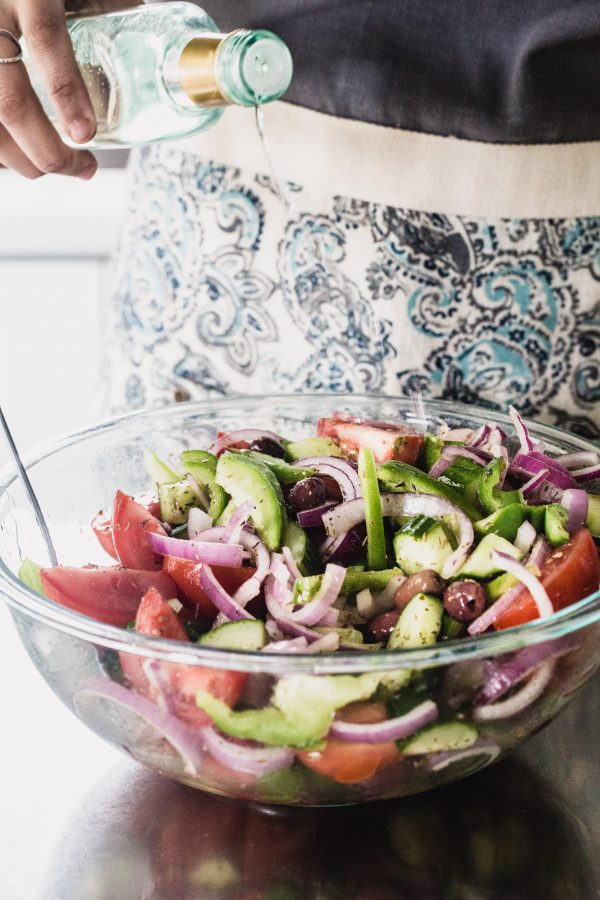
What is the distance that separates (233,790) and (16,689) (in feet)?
1.36

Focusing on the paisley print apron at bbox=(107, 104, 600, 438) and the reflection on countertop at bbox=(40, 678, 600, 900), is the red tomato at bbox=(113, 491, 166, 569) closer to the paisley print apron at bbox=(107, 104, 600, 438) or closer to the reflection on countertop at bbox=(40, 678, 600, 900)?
the reflection on countertop at bbox=(40, 678, 600, 900)

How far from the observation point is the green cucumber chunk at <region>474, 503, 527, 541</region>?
109 centimetres

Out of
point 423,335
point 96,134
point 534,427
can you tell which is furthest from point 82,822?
point 423,335

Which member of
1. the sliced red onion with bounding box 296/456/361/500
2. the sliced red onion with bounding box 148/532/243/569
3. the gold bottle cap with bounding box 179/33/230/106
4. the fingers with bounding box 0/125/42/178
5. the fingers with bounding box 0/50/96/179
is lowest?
the sliced red onion with bounding box 148/532/243/569

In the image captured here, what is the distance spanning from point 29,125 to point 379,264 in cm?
62

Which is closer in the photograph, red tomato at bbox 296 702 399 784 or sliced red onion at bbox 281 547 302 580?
red tomato at bbox 296 702 399 784

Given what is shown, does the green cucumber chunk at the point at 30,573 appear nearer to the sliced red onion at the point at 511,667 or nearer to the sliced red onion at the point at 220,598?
the sliced red onion at the point at 220,598

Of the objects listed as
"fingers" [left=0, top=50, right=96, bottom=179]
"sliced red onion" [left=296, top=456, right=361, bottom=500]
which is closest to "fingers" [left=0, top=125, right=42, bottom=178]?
"fingers" [left=0, top=50, right=96, bottom=179]

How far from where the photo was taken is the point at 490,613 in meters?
0.96

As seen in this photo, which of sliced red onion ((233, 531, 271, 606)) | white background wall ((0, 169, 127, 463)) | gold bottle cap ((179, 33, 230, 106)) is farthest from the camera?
white background wall ((0, 169, 127, 463))

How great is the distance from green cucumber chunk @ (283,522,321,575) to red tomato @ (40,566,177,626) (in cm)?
15

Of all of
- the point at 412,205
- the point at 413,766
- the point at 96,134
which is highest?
the point at 96,134

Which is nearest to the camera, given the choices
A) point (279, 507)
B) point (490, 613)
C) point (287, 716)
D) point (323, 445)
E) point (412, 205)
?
point (287, 716)

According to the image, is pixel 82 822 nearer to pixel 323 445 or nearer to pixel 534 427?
pixel 323 445
